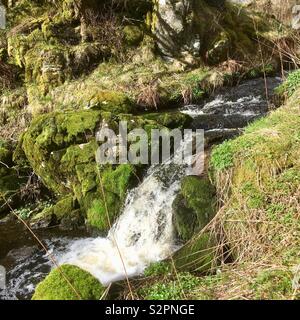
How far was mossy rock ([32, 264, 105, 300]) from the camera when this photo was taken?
3.26 metres

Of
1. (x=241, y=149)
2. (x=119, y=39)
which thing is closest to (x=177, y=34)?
(x=119, y=39)

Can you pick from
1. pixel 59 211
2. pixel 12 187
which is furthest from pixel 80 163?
pixel 12 187

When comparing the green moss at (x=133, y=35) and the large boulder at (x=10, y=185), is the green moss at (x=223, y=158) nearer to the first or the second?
the large boulder at (x=10, y=185)

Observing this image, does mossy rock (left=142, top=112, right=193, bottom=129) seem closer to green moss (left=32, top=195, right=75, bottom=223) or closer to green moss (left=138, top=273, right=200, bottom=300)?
green moss (left=32, top=195, right=75, bottom=223)

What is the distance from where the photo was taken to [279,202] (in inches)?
142

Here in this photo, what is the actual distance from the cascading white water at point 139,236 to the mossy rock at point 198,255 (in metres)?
0.60

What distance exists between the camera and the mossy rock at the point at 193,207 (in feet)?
14.4

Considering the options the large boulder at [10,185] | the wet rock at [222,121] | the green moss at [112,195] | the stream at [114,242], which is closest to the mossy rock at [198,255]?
the stream at [114,242]

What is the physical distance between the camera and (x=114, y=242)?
5.27 meters

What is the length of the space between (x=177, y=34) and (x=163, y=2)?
0.86 metres

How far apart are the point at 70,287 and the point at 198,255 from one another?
1325 millimetres

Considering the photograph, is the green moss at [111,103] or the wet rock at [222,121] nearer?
the wet rock at [222,121]

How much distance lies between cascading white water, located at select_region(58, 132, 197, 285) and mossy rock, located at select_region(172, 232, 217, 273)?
595 mm
